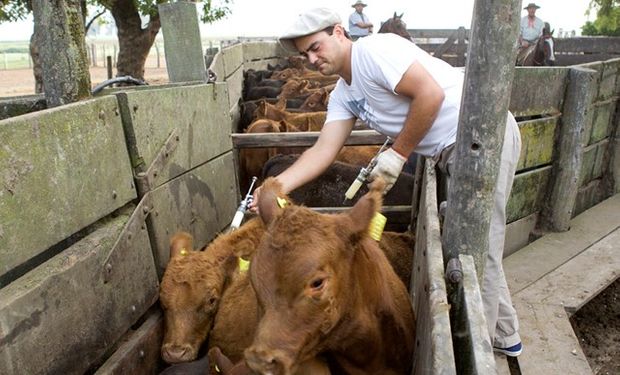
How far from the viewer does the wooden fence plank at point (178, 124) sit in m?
3.56

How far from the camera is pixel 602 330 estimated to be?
17.2 feet

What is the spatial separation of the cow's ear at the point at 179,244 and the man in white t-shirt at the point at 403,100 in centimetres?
67

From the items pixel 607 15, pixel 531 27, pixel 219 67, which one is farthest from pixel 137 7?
pixel 607 15

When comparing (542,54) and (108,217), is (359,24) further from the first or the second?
(108,217)

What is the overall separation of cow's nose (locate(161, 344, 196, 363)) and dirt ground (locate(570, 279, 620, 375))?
3326 millimetres

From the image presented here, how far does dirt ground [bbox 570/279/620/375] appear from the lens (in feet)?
15.5

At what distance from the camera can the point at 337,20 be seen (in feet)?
11.8

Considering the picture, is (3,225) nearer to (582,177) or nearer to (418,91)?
(418,91)

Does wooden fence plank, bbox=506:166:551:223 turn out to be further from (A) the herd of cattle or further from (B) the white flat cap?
(B) the white flat cap

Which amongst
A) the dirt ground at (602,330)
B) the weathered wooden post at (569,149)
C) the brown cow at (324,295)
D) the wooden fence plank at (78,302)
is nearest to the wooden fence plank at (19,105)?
the wooden fence plank at (78,302)

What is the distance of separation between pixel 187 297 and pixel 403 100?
193cm

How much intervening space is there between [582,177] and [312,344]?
19.7ft

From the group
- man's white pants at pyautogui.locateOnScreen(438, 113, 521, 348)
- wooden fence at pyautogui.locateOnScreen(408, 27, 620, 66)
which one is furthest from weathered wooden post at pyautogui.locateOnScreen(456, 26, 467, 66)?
man's white pants at pyautogui.locateOnScreen(438, 113, 521, 348)

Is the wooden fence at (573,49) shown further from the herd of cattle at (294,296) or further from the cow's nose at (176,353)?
the cow's nose at (176,353)
